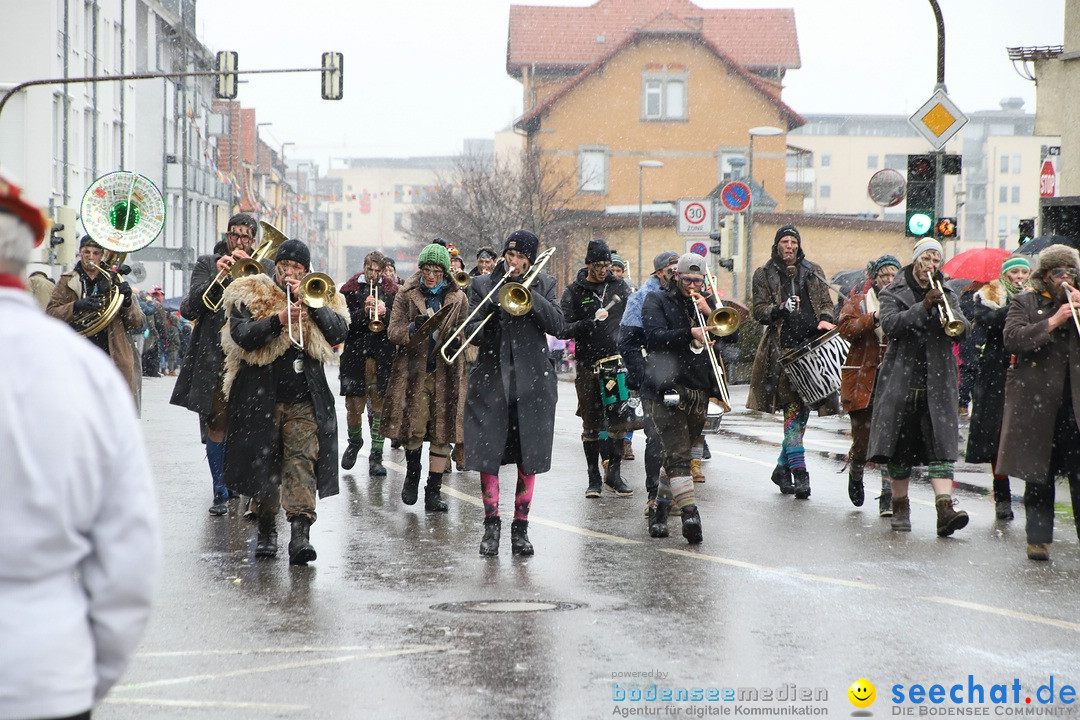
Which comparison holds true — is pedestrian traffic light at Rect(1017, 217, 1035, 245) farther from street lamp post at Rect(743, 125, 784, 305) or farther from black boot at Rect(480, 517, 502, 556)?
black boot at Rect(480, 517, 502, 556)

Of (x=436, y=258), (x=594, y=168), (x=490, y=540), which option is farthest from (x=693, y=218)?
(x=594, y=168)

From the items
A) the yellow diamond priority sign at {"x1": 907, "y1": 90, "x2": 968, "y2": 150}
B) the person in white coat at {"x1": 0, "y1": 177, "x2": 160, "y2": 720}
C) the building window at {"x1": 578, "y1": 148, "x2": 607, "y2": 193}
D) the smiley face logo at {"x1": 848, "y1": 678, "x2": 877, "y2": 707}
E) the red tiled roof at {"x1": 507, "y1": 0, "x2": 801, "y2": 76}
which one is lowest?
the smiley face logo at {"x1": 848, "y1": 678, "x2": 877, "y2": 707}

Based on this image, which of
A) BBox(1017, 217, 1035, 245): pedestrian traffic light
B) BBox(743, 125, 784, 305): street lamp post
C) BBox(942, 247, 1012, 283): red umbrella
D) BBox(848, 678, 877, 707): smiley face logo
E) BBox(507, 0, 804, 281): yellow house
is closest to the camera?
BBox(848, 678, 877, 707): smiley face logo

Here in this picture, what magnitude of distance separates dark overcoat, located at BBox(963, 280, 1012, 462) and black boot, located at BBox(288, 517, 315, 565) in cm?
478

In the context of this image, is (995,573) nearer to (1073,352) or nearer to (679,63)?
(1073,352)

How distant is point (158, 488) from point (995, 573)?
6833mm

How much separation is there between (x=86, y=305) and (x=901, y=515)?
576 cm

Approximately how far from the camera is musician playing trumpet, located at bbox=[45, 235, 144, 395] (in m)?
10.5

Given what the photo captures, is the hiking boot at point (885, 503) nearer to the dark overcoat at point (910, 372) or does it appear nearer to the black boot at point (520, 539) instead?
the dark overcoat at point (910, 372)

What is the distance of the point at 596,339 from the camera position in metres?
12.3

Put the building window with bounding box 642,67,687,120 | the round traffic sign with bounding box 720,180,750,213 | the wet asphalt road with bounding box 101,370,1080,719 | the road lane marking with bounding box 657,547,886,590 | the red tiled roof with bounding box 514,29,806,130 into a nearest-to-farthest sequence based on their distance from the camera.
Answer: the wet asphalt road with bounding box 101,370,1080,719, the road lane marking with bounding box 657,547,886,590, the round traffic sign with bounding box 720,180,750,213, the red tiled roof with bounding box 514,29,806,130, the building window with bounding box 642,67,687,120

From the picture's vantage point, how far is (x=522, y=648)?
618 cm

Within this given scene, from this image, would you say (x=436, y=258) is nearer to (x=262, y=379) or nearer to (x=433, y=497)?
(x=433, y=497)

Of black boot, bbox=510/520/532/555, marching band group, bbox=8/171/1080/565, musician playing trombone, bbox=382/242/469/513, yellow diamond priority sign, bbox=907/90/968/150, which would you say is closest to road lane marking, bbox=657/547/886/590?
marching band group, bbox=8/171/1080/565
